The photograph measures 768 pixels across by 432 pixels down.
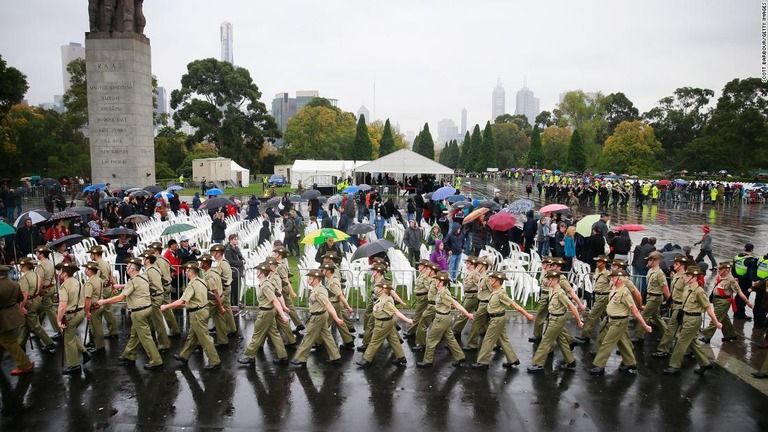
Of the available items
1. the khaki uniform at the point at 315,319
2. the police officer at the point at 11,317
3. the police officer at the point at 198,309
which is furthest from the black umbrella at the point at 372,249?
the police officer at the point at 11,317

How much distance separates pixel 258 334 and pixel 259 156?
59.2 meters

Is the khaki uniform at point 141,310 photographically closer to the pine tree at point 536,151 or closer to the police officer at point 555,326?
the police officer at point 555,326

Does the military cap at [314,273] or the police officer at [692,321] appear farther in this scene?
the military cap at [314,273]

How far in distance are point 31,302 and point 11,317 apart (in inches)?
43.8

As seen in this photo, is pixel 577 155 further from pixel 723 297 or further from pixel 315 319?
pixel 315 319

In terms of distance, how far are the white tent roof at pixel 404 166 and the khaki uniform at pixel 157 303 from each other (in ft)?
80.4

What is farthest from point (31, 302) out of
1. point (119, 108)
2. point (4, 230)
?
point (119, 108)

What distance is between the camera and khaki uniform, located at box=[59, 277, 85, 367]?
7957 mm

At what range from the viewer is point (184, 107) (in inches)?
2297

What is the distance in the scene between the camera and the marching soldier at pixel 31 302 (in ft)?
28.5

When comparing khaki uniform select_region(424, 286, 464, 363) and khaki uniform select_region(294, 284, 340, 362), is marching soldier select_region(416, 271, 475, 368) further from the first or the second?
khaki uniform select_region(294, 284, 340, 362)

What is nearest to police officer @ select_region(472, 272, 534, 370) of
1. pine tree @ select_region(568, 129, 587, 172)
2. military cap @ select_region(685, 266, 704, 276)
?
military cap @ select_region(685, 266, 704, 276)

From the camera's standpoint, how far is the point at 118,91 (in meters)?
28.5

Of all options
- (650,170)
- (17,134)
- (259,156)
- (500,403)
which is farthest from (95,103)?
(650,170)
